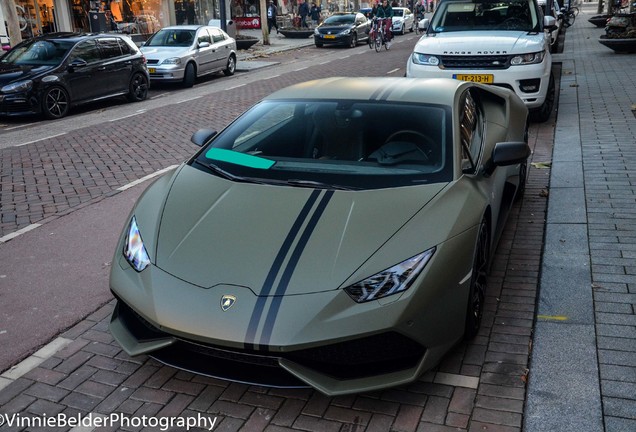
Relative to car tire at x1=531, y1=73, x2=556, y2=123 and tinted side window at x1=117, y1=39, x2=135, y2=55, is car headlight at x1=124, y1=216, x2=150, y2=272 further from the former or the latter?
tinted side window at x1=117, y1=39, x2=135, y2=55

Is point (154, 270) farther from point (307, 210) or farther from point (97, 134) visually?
point (97, 134)

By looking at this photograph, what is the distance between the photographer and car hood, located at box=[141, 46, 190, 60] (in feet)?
58.7

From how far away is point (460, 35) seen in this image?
10547 millimetres

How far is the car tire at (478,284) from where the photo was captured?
3701mm

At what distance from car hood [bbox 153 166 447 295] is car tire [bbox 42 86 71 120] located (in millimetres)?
10723

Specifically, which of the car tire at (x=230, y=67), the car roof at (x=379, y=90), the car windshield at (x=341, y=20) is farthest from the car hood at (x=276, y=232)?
the car windshield at (x=341, y=20)

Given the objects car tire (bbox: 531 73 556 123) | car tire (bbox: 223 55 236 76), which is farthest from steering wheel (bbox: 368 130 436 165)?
car tire (bbox: 223 55 236 76)

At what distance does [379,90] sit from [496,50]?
586 centimetres

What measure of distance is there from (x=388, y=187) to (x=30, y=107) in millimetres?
11466

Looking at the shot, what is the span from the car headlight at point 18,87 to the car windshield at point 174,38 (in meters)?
6.24

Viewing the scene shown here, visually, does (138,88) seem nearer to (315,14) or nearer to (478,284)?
(478,284)

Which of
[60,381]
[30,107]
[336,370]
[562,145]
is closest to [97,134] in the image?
[30,107]

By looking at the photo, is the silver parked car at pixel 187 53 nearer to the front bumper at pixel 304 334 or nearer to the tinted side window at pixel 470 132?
the tinted side window at pixel 470 132

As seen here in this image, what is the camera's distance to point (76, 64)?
1408 cm
